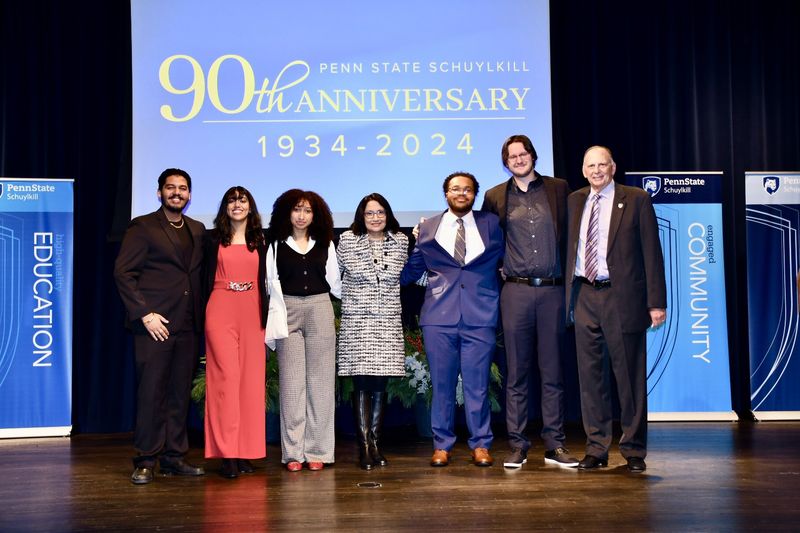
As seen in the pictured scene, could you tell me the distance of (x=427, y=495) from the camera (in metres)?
3.47

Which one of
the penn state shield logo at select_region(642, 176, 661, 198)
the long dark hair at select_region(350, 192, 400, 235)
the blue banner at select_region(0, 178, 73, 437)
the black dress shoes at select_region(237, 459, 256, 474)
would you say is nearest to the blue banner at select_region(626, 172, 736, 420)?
the penn state shield logo at select_region(642, 176, 661, 198)

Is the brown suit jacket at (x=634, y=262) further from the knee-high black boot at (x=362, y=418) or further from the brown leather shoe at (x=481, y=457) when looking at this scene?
the knee-high black boot at (x=362, y=418)

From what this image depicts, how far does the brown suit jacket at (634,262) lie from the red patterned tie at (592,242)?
59mm

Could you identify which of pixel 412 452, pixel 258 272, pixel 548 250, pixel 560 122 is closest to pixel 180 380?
pixel 258 272

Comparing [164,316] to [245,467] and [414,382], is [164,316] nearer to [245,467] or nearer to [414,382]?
[245,467]

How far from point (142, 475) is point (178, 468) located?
0.73 ft

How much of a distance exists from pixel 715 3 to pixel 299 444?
4.40 m

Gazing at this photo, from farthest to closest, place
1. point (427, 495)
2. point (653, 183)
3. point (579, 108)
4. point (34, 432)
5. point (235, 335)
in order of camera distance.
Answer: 1. point (579, 108)
2. point (653, 183)
3. point (34, 432)
4. point (235, 335)
5. point (427, 495)

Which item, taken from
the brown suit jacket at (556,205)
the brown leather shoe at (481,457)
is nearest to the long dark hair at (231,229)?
the brown suit jacket at (556,205)

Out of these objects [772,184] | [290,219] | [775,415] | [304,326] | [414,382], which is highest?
[772,184]

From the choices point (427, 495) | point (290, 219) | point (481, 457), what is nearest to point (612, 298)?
point (481, 457)

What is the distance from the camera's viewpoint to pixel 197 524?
308cm

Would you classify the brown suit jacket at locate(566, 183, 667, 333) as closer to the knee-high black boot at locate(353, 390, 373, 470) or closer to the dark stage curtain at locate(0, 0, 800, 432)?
the knee-high black boot at locate(353, 390, 373, 470)

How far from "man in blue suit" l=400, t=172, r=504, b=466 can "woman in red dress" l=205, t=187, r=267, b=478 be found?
80 cm
